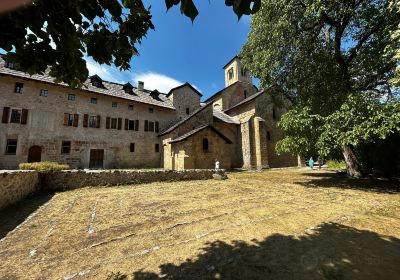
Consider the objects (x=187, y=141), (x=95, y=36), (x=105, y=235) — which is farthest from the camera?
(x=187, y=141)

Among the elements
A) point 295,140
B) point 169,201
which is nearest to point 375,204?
point 295,140

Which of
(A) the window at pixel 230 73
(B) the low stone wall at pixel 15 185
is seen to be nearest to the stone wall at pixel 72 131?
(B) the low stone wall at pixel 15 185

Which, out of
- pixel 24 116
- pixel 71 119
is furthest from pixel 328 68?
pixel 24 116

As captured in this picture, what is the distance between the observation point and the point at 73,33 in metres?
2.50

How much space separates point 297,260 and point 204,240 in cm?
172

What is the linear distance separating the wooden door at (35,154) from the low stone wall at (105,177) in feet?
40.7

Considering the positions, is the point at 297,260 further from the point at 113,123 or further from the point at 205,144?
the point at 113,123

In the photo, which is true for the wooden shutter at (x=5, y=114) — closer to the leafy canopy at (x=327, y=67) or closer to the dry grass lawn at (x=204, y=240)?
the dry grass lawn at (x=204, y=240)

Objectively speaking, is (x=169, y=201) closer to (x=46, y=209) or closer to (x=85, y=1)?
(x=46, y=209)

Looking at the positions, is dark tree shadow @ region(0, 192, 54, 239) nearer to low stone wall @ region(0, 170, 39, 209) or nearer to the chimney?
low stone wall @ region(0, 170, 39, 209)

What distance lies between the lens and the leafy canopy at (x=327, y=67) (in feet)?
28.6

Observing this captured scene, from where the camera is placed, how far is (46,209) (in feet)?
21.3

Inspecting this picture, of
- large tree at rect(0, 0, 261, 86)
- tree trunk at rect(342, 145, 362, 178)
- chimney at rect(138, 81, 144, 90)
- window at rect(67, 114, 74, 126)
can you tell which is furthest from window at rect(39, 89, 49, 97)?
tree trunk at rect(342, 145, 362, 178)

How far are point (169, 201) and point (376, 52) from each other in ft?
41.0
